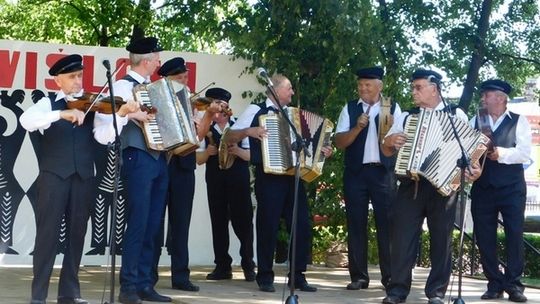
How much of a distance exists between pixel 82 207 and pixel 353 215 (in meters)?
2.84

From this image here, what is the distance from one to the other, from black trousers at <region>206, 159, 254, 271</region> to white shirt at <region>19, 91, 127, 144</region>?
242cm

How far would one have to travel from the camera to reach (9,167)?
418 inches

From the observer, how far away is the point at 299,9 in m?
10.9

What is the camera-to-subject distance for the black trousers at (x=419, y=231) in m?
8.79

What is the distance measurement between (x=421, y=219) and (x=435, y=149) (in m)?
0.70

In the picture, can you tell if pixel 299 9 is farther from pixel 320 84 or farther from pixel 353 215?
pixel 353 215

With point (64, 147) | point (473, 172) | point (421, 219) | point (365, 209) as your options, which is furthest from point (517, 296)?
point (64, 147)

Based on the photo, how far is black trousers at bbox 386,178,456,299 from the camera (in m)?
8.79

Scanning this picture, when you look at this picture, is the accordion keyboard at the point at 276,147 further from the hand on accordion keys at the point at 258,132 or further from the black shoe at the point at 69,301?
the black shoe at the point at 69,301

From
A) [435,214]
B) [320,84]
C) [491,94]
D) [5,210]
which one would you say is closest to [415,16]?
[320,84]

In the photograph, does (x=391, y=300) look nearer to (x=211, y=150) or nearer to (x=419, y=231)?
(x=419, y=231)

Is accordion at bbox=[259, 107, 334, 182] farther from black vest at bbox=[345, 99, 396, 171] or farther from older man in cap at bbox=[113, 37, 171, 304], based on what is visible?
older man in cap at bbox=[113, 37, 171, 304]

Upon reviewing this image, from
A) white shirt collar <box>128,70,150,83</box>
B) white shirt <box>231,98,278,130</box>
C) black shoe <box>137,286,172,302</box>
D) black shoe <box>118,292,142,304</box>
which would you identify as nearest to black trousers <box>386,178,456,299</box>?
white shirt <box>231,98,278,130</box>

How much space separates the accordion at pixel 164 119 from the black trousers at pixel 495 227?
285cm
